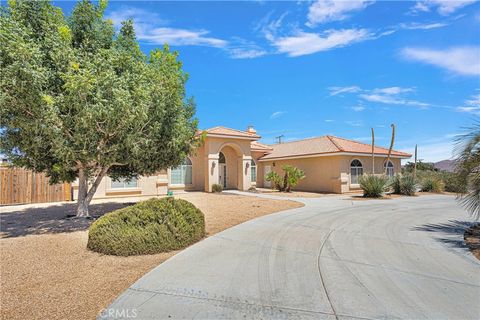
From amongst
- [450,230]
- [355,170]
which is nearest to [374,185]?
[355,170]

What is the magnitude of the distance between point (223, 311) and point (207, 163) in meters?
19.8

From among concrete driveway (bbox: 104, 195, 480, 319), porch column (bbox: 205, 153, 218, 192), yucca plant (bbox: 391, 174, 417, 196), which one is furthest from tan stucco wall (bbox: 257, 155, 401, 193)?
concrete driveway (bbox: 104, 195, 480, 319)

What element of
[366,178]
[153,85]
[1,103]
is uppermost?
[153,85]

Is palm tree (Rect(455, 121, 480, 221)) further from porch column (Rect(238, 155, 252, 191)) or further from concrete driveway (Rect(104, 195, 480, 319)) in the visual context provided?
porch column (Rect(238, 155, 252, 191))

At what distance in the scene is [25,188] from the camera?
16.0 m

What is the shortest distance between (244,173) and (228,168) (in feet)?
7.60

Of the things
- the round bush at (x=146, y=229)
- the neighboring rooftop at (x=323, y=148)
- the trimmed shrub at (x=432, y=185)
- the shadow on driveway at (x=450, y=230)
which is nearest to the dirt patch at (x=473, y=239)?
the shadow on driveway at (x=450, y=230)

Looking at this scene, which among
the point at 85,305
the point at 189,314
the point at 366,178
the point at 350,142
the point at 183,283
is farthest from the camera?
the point at 350,142

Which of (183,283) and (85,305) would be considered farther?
(183,283)

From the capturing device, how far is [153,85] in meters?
9.19

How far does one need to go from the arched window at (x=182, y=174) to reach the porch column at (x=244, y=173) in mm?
4433

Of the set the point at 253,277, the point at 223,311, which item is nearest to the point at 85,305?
the point at 223,311

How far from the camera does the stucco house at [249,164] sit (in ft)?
76.5

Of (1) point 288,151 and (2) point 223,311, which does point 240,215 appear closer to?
(2) point 223,311
